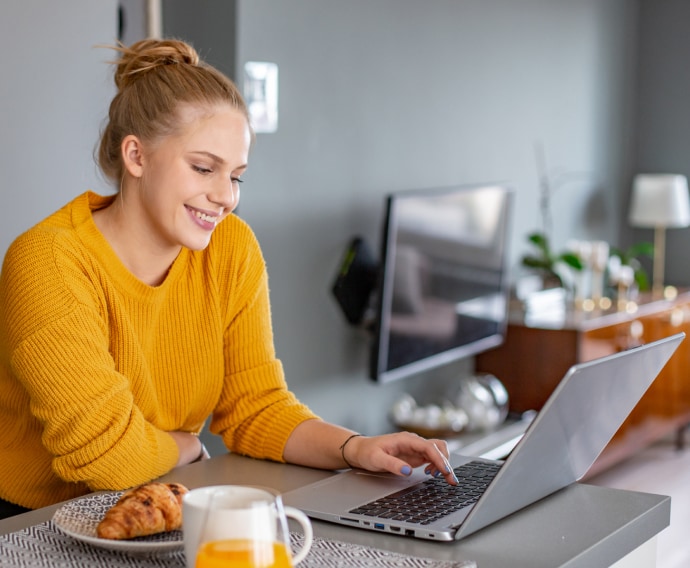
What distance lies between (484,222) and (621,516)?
2.67 metres

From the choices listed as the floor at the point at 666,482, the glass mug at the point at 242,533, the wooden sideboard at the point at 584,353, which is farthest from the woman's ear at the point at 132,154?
the wooden sideboard at the point at 584,353

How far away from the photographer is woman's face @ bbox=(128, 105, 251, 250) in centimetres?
151

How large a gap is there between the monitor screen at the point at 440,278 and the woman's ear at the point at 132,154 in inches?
66.1

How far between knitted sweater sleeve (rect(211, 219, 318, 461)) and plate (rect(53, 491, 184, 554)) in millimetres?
384

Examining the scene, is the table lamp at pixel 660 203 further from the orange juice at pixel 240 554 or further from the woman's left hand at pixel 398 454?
the orange juice at pixel 240 554

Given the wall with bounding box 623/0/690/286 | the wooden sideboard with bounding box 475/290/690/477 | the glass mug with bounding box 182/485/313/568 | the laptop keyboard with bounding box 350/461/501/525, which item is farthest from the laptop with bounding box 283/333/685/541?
the wall with bounding box 623/0/690/286

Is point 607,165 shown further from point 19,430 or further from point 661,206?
point 19,430

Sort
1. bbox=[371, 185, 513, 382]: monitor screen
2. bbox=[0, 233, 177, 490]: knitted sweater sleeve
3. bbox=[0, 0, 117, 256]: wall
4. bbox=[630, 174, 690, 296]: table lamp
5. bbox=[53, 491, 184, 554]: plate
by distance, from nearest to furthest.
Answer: bbox=[53, 491, 184, 554]: plate, bbox=[0, 233, 177, 490]: knitted sweater sleeve, bbox=[0, 0, 117, 256]: wall, bbox=[371, 185, 513, 382]: monitor screen, bbox=[630, 174, 690, 296]: table lamp

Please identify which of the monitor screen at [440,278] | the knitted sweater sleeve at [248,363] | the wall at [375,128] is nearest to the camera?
the knitted sweater sleeve at [248,363]

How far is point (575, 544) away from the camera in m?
1.11

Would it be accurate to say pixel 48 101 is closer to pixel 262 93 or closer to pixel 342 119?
pixel 262 93

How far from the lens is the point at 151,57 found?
160 cm

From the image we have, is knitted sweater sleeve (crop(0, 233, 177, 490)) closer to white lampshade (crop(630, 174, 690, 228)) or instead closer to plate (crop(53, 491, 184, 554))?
plate (crop(53, 491, 184, 554))

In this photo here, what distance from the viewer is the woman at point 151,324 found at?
1371 millimetres
